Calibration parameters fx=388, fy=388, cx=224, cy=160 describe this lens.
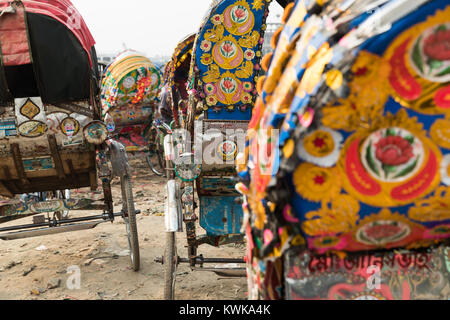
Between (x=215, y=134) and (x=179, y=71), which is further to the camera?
(x=179, y=71)

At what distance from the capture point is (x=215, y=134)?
10.4 ft

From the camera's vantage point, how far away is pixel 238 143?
3.16 meters

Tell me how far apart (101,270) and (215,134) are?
6.79 feet

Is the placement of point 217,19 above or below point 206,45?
above

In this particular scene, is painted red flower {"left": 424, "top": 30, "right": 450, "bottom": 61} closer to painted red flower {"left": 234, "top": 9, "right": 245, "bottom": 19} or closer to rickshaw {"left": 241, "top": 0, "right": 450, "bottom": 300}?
rickshaw {"left": 241, "top": 0, "right": 450, "bottom": 300}

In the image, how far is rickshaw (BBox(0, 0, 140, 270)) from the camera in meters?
3.03

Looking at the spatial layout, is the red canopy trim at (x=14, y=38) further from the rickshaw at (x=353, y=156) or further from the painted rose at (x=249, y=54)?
the rickshaw at (x=353, y=156)

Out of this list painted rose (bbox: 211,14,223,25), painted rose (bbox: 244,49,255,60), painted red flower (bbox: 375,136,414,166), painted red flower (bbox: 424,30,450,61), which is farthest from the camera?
painted rose (bbox: 244,49,255,60)

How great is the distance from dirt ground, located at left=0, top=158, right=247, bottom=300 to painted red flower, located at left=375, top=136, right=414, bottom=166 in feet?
9.02

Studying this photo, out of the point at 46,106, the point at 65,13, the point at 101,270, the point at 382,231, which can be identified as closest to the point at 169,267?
the point at 101,270

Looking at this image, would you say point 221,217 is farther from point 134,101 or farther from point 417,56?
point 134,101

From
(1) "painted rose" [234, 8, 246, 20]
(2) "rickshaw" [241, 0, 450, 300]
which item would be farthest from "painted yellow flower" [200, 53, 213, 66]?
Answer: (2) "rickshaw" [241, 0, 450, 300]
